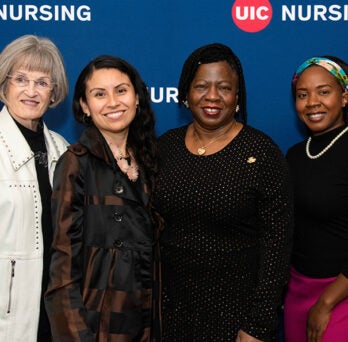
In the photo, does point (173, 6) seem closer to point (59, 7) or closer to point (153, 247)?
point (59, 7)

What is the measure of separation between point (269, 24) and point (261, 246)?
127cm

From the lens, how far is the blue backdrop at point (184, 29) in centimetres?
265

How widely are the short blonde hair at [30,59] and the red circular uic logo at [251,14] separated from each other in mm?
1008

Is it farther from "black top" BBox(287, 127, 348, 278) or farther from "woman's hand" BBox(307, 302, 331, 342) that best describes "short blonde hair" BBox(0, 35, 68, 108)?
"woman's hand" BBox(307, 302, 331, 342)

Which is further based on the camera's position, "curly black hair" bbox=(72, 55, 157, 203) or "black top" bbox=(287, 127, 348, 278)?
"black top" bbox=(287, 127, 348, 278)

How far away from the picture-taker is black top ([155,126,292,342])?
1.88 metres

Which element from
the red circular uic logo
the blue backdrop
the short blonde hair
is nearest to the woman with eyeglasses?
the short blonde hair

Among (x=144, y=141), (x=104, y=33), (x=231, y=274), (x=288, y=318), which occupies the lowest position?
(x=288, y=318)

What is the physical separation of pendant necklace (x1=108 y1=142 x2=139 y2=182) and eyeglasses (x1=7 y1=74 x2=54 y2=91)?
38 cm

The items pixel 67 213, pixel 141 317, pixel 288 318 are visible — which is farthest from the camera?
pixel 288 318

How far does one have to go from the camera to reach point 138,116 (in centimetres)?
207

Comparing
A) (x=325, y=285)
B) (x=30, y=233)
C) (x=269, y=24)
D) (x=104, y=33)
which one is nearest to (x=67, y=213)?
(x=30, y=233)

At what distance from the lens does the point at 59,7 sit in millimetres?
2660

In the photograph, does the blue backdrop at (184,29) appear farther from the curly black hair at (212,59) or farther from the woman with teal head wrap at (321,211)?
the curly black hair at (212,59)
